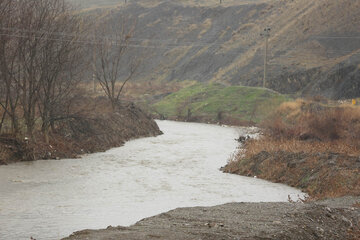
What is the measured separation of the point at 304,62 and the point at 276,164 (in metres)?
50.3

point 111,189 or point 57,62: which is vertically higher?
point 57,62

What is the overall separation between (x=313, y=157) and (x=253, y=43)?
224 ft

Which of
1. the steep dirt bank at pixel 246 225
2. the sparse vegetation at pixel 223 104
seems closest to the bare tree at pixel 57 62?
the steep dirt bank at pixel 246 225

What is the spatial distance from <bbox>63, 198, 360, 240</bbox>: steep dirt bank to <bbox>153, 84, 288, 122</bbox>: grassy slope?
4289 centimetres

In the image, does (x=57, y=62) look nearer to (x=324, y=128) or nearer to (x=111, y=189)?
(x=111, y=189)

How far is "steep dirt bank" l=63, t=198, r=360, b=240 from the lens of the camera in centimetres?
1041

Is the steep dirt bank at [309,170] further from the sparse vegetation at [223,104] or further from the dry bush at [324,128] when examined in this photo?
the sparse vegetation at [223,104]

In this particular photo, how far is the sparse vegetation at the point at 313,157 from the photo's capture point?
2045 cm

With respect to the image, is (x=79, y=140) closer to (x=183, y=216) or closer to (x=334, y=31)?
(x=183, y=216)

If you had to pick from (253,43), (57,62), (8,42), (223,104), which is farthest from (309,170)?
(253,43)

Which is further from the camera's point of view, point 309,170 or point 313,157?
point 313,157

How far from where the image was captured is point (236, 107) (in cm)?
6138

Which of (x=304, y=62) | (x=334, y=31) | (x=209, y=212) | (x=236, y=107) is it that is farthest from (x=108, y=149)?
(x=334, y=31)

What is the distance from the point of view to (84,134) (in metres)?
32.6
